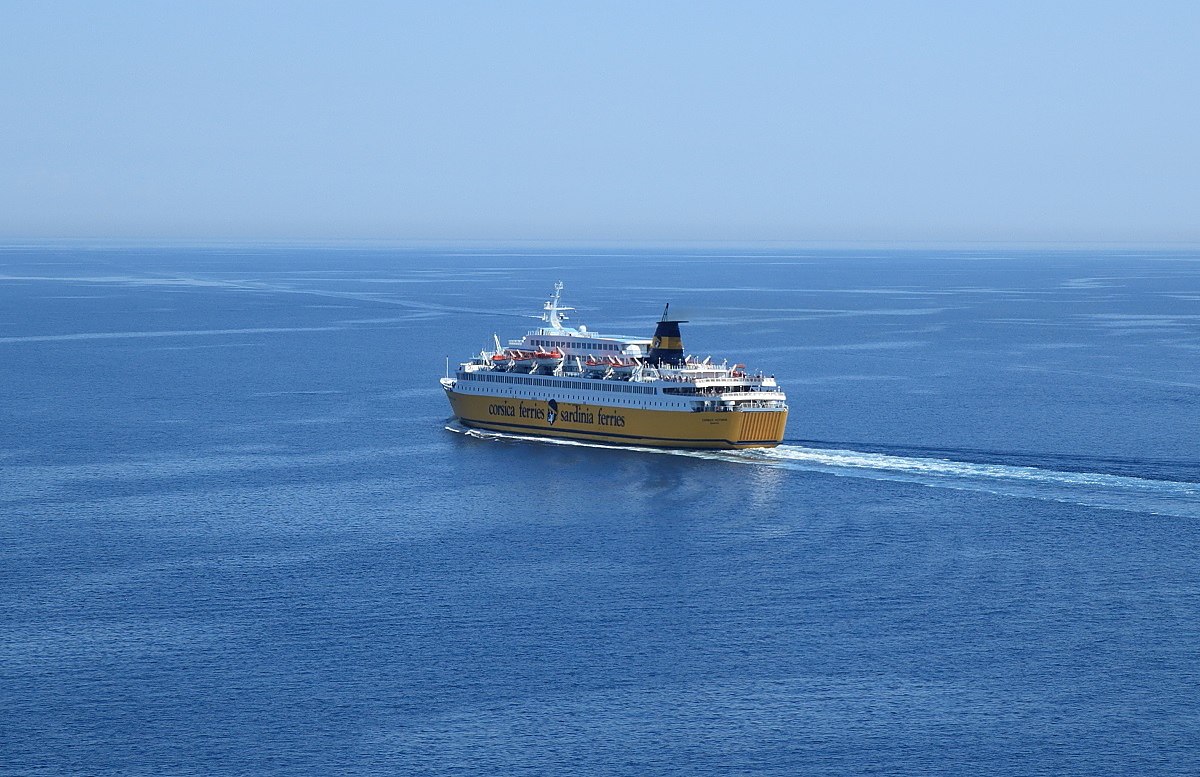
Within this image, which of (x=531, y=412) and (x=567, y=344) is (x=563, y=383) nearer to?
(x=531, y=412)

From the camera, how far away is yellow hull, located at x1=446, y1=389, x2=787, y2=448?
3506 inches

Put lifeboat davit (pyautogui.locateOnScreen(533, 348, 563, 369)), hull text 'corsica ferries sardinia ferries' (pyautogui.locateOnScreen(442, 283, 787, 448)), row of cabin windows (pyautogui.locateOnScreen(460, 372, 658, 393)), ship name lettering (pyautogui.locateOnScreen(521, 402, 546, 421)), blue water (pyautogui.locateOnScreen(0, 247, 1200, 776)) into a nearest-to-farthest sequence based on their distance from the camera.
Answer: blue water (pyautogui.locateOnScreen(0, 247, 1200, 776)) → hull text 'corsica ferries sardinia ferries' (pyautogui.locateOnScreen(442, 283, 787, 448)) → row of cabin windows (pyautogui.locateOnScreen(460, 372, 658, 393)) → ship name lettering (pyautogui.locateOnScreen(521, 402, 546, 421)) → lifeboat davit (pyautogui.locateOnScreen(533, 348, 563, 369))

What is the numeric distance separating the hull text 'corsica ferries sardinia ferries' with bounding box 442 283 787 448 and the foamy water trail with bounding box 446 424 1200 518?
6.39 ft

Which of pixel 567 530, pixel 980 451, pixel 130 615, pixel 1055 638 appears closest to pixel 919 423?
pixel 980 451

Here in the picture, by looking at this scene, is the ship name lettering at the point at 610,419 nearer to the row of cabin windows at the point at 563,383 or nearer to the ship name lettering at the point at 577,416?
the ship name lettering at the point at 577,416

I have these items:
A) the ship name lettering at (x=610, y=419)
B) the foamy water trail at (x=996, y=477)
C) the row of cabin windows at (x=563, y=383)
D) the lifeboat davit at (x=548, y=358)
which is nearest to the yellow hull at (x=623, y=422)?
the ship name lettering at (x=610, y=419)

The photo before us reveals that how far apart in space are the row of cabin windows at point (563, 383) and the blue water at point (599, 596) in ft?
13.7

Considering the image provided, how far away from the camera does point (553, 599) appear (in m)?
58.2

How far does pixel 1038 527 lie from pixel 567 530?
23.2 m

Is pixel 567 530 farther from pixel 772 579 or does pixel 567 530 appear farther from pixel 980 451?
pixel 980 451

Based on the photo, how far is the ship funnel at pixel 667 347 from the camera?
9706 cm

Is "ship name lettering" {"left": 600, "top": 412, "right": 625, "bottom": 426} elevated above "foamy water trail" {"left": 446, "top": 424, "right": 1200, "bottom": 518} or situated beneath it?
elevated above

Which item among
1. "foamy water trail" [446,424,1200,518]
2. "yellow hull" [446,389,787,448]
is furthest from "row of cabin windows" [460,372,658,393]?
"foamy water trail" [446,424,1200,518]

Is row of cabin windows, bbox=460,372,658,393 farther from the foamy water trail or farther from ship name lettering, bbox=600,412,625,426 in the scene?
the foamy water trail
